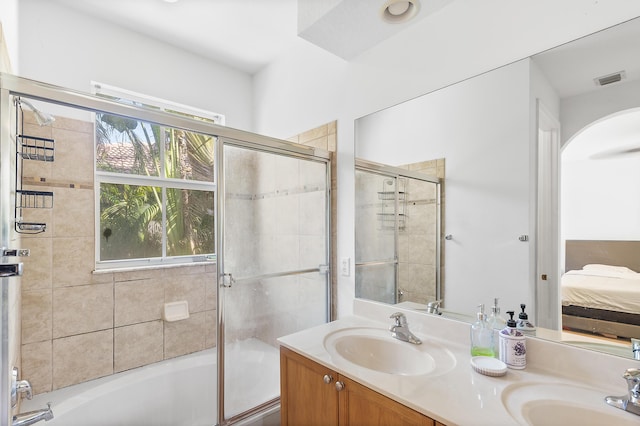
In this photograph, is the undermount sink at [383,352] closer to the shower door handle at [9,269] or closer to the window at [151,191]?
the shower door handle at [9,269]

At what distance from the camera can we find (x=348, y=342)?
146cm

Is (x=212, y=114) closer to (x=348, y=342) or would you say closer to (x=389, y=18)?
(x=389, y=18)

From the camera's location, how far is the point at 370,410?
1.03 m

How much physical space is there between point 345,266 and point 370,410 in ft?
3.33

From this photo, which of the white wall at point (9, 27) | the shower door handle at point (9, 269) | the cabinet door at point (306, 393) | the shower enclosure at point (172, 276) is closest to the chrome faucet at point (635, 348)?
the cabinet door at point (306, 393)

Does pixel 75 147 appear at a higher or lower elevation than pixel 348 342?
higher

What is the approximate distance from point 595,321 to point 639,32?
983 millimetres

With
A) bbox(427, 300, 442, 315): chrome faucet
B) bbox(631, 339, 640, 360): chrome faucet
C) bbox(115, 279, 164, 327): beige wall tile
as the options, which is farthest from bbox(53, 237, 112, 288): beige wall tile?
bbox(631, 339, 640, 360): chrome faucet

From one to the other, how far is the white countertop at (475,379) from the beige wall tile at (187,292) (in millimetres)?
1474

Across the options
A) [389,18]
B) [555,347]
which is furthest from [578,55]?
[555,347]

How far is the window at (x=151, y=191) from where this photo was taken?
2.27 meters

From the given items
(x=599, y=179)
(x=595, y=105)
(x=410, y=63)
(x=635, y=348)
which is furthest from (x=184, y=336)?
(x=595, y=105)

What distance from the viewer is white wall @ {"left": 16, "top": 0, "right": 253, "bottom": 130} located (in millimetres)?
1884

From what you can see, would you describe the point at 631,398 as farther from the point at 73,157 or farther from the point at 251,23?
the point at 73,157
